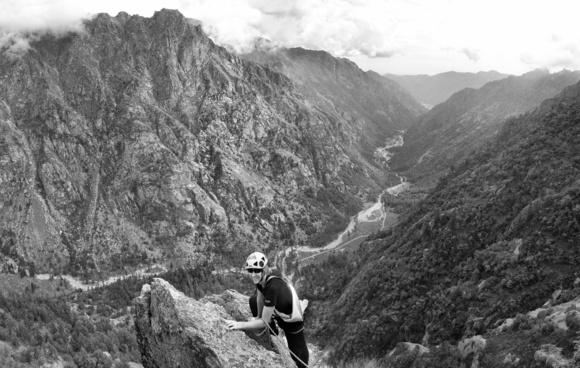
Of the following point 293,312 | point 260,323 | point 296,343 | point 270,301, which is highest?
point 270,301

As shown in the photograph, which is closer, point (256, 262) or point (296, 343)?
point (256, 262)

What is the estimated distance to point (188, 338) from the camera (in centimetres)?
1798

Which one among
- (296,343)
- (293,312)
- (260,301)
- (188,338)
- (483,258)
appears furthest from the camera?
(483,258)

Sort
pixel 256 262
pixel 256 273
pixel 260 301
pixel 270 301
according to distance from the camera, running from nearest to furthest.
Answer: pixel 270 301
pixel 256 262
pixel 256 273
pixel 260 301

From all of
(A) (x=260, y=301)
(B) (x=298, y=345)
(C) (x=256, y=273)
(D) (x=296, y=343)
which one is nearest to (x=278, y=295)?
(A) (x=260, y=301)

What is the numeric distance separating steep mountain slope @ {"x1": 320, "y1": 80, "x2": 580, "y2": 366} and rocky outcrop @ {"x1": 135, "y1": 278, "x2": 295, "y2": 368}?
26.5m

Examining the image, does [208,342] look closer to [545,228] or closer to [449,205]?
[545,228]

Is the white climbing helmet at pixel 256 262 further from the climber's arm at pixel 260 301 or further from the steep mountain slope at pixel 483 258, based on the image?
the steep mountain slope at pixel 483 258

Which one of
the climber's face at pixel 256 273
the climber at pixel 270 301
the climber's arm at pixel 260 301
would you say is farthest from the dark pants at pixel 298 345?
the climber's face at pixel 256 273

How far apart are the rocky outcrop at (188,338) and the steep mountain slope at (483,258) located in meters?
26.5

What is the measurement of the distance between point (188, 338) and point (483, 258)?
2462 inches

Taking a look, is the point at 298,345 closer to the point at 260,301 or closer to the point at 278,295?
the point at 260,301

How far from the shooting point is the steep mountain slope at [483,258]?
53906 millimetres

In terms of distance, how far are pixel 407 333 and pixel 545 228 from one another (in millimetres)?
28417
